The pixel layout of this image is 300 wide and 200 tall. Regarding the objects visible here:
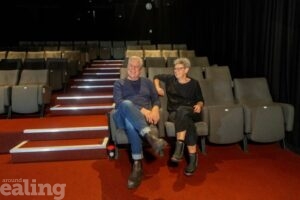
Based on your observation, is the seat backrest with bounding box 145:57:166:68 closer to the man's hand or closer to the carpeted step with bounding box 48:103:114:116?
the carpeted step with bounding box 48:103:114:116

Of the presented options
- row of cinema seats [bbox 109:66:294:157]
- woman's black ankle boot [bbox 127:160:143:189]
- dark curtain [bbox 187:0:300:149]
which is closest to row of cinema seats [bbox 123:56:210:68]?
dark curtain [bbox 187:0:300:149]

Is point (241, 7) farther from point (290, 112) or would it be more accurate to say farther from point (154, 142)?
point (154, 142)

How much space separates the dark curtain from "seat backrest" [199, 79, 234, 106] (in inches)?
22.7

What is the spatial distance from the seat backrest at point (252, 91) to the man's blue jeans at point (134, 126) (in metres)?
1.46

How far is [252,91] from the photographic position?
13.4 feet

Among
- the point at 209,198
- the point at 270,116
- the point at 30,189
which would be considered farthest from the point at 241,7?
the point at 30,189

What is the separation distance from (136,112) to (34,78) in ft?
8.29

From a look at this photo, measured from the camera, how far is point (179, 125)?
311 cm

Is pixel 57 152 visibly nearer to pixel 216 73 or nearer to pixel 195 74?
pixel 195 74

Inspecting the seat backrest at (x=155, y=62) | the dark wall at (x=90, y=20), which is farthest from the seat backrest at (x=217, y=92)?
the dark wall at (x=90, y=20)

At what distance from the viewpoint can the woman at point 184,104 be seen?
3.09m

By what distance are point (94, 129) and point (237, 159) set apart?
1475mm

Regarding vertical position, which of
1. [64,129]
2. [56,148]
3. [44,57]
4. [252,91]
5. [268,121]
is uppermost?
[44,57]

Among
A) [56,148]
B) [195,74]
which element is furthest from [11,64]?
[195,74]
